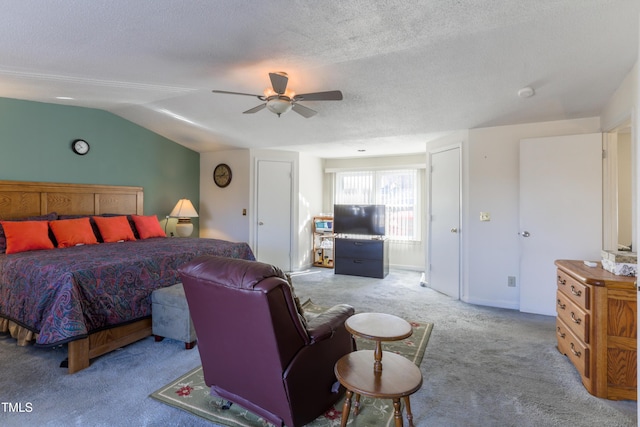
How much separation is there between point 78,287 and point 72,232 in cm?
172

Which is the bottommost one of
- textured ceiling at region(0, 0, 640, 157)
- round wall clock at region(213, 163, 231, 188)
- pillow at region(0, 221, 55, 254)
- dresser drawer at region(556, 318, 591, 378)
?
dresser drawer at region(556, 318, 591, 378)

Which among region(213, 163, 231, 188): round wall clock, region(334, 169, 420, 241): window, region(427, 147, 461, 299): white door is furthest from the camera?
region(334, 169, 420, 241): window

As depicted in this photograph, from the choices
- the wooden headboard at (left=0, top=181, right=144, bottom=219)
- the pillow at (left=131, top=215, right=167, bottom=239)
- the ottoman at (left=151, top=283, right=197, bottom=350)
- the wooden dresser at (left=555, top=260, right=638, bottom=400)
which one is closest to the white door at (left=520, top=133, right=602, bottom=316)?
the wooden dresser at (left=555, top=260, right=638, bottom=400)

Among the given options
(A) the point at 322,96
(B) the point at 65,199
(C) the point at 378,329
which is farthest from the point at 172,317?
(B) the point at 65,199

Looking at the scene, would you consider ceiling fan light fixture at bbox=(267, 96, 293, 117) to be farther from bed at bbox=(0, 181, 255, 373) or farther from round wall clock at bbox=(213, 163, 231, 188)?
round wall clock at bbox=(213, 163, 231, 188)

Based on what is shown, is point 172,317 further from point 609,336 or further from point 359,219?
point 359,219

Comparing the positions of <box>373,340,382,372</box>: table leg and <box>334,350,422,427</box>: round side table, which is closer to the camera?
<box>334,350,422,427</box>: round side table

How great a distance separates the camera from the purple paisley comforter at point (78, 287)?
2270 millimetres

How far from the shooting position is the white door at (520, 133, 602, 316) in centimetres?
333

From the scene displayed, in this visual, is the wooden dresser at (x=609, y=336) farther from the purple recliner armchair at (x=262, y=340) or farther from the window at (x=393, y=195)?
the window at (x=393, y=195)

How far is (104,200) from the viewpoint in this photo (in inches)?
182

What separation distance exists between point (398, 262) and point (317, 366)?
478 cm

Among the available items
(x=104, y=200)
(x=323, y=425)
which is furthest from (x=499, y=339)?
(x=104, y=200)

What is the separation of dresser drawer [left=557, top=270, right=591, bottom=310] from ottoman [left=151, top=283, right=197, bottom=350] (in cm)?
297
